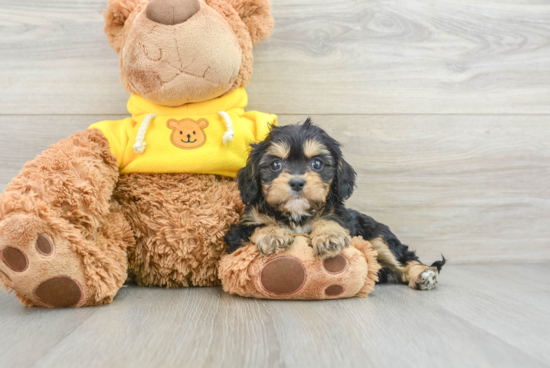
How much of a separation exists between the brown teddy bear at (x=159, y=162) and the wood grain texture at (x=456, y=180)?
2.23 ft

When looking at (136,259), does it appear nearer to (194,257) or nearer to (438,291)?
(194,257)

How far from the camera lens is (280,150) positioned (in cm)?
185

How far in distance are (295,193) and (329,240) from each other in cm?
23

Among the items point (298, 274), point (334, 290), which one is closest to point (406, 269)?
point (334, 290)

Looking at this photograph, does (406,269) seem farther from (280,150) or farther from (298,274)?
(280,150)

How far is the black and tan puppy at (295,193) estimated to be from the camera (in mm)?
1760

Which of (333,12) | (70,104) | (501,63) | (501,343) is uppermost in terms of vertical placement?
(333,12)

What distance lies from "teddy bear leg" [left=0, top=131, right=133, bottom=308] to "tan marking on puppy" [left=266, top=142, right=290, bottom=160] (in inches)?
29.5

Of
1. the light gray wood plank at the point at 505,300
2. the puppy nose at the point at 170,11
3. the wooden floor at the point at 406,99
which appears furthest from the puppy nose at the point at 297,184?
the wooden floor at the point at 406,99

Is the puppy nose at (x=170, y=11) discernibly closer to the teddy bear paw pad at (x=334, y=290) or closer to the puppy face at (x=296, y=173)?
the puppy face at (x=296, y=173)

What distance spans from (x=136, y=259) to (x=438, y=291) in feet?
4.65

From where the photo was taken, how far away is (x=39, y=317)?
1.56m

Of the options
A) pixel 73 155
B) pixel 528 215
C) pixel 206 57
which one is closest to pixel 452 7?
pixel 528 215

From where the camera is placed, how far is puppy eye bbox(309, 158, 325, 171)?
1.87 meters
